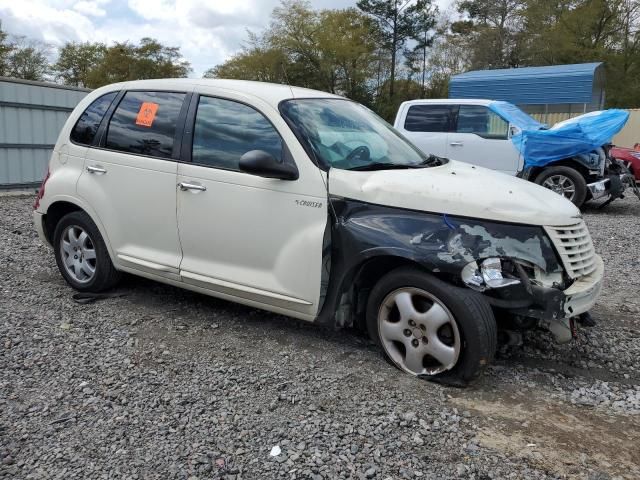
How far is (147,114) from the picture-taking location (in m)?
4.39

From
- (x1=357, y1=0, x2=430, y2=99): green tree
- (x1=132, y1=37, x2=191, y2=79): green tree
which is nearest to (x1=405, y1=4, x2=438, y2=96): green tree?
(x1=357, y1=0, x2=430, y2=99): green tree

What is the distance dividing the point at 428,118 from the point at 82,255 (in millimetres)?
7531

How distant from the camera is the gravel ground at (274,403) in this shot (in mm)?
2627

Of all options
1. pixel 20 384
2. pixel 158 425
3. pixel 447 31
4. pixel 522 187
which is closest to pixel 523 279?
pixel 522 187

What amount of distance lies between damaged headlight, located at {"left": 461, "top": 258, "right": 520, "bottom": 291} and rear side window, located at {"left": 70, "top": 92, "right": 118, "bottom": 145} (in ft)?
10.6

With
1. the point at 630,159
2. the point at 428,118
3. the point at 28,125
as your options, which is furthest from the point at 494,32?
the point at 28,125

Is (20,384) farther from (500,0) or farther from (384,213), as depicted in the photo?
(500,0)

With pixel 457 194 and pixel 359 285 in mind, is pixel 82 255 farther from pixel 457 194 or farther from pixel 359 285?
pixel 457 194

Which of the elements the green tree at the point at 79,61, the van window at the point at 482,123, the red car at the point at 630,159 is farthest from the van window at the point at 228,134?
the green tree at the point at 79,61

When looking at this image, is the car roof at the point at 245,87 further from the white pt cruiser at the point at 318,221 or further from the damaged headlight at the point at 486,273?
the damaged headlight at the point at 486,273

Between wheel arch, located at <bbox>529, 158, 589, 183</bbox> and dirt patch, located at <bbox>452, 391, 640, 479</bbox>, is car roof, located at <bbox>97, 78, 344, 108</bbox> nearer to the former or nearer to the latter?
dirt patch, located at <bbox>452, 391, 640, 479</bbox>

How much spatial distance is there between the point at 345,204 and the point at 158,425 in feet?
→ 5.42

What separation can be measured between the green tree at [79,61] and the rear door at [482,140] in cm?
4631

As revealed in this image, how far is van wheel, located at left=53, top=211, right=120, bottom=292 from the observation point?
4691 millimetres
